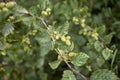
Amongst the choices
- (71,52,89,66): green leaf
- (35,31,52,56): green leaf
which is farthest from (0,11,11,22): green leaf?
(71,52,89,66): green leaf

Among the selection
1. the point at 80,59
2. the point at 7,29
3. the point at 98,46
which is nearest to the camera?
the point at 80,59

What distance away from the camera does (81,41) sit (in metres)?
1.88

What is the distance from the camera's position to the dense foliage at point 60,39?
4.46 feet

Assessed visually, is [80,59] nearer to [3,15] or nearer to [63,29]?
[63,29]

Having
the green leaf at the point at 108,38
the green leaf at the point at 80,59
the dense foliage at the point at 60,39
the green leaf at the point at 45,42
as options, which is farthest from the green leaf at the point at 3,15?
the green leaf at the point at 108,38

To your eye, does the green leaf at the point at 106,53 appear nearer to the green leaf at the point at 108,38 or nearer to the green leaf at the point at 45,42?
the green leaf at the point at 108,38

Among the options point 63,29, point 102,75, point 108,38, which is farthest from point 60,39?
point 108,38

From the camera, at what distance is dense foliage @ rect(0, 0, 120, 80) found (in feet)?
4.46

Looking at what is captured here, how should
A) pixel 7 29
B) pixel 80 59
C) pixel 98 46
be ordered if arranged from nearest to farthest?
pixel 80 59, pixel 7 29, pixel 98 46

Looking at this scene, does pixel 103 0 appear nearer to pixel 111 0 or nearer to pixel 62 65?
pixel 111 0

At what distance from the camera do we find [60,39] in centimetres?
137

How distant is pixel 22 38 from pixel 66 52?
414 millimetres

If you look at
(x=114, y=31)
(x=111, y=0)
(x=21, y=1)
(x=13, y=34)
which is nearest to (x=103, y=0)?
(x=111, y=0)

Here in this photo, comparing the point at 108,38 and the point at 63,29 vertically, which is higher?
the point at 63,29
